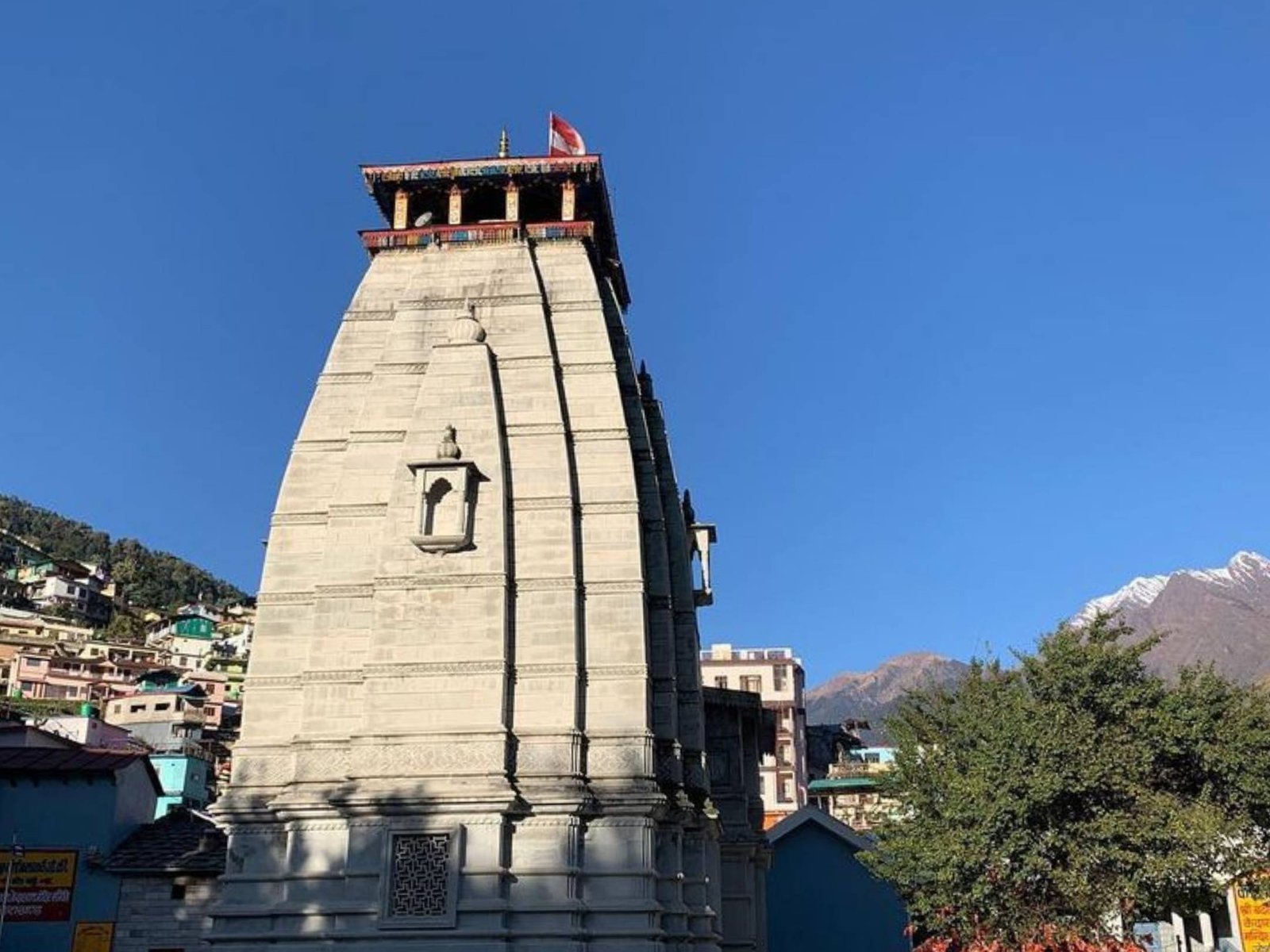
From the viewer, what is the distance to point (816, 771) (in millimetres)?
84812

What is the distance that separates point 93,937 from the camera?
25.1 m

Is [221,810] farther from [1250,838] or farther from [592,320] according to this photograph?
[1250,838]

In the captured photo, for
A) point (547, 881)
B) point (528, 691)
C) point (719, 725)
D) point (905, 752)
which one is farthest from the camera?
point (719, 725)

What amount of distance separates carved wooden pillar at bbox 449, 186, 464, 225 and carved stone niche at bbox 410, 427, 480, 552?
7.34m

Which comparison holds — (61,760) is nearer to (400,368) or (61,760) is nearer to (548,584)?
(400,368)

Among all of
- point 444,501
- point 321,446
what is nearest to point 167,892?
point 321,446

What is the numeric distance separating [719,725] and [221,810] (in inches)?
523

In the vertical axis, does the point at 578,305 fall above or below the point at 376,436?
above

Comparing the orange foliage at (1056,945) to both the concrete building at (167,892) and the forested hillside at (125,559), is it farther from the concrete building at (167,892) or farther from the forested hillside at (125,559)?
the forested hillside at (125,559)

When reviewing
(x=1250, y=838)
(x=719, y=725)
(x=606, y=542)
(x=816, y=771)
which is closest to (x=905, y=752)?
(x=719, y=725)

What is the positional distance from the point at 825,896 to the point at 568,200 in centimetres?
2049

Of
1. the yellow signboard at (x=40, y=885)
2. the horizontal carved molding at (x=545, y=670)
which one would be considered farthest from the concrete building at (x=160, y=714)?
the horizontal carved molding at (x=545, y=670)

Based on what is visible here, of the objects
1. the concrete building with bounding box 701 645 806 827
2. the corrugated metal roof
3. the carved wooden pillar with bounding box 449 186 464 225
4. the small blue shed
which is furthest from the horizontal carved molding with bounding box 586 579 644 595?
the concrete building with bounding box 701 645 806 827

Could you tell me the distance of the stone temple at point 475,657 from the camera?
20.3m
